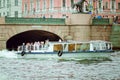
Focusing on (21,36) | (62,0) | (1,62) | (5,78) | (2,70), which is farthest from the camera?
(62,0)

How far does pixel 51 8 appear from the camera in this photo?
113 m

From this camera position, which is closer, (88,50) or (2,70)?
(2,70)

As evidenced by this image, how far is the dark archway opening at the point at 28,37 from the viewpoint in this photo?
89812 mm

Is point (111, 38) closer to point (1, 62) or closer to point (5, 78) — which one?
point (1, 62)

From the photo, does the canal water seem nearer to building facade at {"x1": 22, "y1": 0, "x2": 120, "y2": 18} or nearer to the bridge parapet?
the bridge parapet

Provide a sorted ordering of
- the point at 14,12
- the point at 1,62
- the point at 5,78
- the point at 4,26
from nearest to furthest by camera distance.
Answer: the point at 5,78 → the point at 1,62 → the point at 4,26 → the point at 14,12

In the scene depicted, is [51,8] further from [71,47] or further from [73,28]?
[71,47]

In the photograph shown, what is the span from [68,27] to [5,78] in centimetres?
2849

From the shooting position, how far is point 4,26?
81625mm

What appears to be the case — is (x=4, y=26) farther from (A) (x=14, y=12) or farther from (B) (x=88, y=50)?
(A) (x=14, y=12)

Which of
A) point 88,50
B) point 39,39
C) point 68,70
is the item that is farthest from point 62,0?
point 68,70

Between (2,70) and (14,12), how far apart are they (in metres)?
67.5

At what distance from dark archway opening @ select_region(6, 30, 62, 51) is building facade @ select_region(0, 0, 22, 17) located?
31256 mm

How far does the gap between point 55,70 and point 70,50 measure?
494 inches
